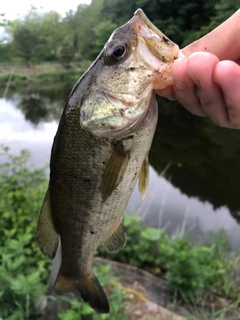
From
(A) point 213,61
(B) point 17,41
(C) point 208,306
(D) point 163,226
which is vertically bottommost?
(C) point 208,306

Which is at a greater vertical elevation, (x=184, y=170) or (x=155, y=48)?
(x=155, y=48)

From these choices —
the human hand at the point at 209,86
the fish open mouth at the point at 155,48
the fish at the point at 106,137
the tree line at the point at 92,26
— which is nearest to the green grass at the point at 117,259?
the fish at the point at 106,137

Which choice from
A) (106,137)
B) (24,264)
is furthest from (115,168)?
(24,264)

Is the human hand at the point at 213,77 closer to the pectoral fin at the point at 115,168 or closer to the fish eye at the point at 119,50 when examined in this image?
the fish eye at the point at 119,50

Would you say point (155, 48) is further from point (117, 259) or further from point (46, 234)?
point (117, 259)

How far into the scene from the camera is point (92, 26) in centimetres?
5147

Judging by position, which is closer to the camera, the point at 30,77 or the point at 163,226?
the point at 163,226

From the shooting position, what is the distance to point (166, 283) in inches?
170

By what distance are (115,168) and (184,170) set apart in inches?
328

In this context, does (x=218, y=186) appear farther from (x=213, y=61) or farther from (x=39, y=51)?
(x=39, y=51)

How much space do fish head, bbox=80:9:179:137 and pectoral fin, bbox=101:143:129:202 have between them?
86 mm

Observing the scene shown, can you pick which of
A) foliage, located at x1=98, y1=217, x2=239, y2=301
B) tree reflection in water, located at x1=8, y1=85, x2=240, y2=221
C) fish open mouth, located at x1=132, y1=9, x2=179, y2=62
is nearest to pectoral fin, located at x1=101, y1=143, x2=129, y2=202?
fish open mouth, located at x1=132, y1=9, x2=179, y2=62

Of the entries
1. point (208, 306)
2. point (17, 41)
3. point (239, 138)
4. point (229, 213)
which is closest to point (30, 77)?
point (17, 41)

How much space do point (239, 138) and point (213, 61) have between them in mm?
10473
